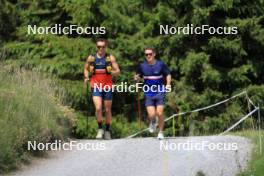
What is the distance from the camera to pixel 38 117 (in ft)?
42.9

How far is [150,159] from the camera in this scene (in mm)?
12156

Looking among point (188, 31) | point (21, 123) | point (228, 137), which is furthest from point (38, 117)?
point (188, 31)

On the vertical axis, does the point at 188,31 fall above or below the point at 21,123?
above

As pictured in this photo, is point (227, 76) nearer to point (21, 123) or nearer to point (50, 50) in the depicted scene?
point (50, 50)

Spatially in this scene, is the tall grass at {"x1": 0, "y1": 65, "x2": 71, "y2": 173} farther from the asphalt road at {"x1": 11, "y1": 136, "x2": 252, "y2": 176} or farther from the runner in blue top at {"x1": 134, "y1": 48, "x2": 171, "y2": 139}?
the runner in blue top at {"x1": 134, "y1": 48, "x2": 171, "y2": 139}

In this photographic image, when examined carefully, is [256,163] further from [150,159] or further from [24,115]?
[24,115]

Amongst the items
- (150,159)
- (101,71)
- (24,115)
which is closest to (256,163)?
(150,159)

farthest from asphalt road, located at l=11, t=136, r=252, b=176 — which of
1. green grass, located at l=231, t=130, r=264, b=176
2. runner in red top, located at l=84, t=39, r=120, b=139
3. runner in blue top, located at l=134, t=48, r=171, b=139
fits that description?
runner in red top, located at l=84, t=39, r=120, b=139

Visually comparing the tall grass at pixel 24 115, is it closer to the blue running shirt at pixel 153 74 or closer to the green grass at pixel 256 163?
the blue running shirt at pixel 153 74

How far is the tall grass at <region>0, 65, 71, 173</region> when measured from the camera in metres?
11.5

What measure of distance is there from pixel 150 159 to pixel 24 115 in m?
2.40

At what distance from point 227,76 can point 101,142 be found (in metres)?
6.69

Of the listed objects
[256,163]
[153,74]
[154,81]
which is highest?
[153,74]

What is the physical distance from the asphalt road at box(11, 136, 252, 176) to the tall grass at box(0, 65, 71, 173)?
344mm
